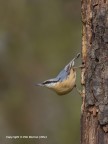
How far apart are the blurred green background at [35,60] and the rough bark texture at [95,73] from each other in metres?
3.92

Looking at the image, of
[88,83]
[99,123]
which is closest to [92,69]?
[88,83]

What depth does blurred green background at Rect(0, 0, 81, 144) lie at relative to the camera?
817 centimetres

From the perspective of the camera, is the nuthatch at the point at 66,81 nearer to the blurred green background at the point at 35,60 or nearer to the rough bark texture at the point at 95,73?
the rough bark texture at the point at 95,73

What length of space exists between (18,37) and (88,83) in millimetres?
4440

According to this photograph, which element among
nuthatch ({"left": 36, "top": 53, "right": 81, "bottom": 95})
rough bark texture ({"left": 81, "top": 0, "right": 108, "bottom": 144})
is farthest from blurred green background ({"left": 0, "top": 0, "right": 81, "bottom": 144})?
rough bark texture ({"left": 81, "top": 0, "right": 108, "bottom": 144})

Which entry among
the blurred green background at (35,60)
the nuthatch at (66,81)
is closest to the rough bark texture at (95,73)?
the nuthatch at (66,81)

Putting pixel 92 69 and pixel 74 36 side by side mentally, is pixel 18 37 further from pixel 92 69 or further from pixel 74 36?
pixel 92 69

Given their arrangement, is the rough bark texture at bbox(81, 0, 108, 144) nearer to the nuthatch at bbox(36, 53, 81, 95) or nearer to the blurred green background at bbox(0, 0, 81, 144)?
the nuthatch at bbox(36, 53, 81, 95)

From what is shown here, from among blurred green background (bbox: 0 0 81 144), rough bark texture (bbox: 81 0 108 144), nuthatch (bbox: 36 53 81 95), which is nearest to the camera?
rough bark texture (bbox: 81 0 108 144)

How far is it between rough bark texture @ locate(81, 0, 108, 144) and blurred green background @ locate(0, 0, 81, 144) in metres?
3.92

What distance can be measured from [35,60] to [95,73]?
465cm

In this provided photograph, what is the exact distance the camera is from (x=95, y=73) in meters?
3.98

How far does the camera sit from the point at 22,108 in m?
8.37

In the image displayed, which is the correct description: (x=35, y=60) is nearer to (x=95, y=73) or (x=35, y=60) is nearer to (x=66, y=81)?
(x=66, y=81)
